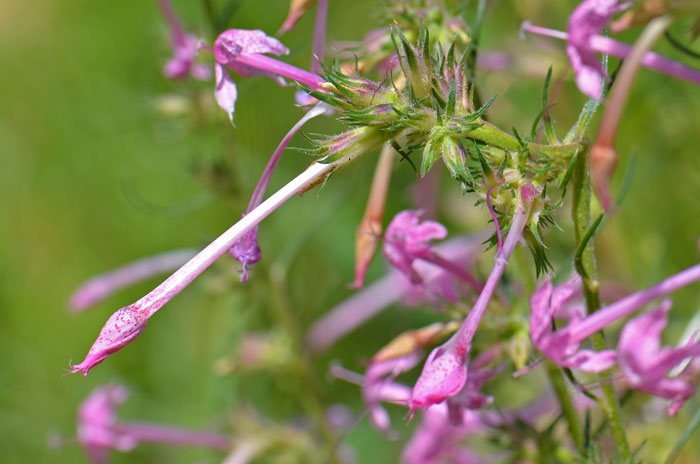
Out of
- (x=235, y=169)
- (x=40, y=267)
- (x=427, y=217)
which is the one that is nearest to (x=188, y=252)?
(x=235, y=169)

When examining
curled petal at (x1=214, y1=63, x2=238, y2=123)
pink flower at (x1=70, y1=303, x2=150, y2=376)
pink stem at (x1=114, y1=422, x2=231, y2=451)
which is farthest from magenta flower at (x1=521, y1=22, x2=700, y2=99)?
pink stem at (x1=114, y1=422, x2=231, y2=451)

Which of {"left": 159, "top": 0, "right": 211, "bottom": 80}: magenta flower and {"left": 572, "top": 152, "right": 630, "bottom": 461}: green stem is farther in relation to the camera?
{"left": 159, "top": 0, "right": 211, "bottom": 80}: magenta flower

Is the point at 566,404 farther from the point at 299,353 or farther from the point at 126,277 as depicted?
the point at 126,277

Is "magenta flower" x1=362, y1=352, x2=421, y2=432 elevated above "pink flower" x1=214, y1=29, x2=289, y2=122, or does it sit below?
below

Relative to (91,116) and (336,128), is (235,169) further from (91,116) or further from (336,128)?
(91,116)

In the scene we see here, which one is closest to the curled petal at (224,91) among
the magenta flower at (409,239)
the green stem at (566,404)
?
the magenta flower at (409,239)

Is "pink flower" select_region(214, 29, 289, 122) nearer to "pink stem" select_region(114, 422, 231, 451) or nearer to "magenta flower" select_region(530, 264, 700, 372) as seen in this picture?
"magenta flower" select_region(530, 264, 700, 372)

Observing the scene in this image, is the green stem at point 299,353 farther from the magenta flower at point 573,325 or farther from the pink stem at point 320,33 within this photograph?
the magenta flower at point 573,325
